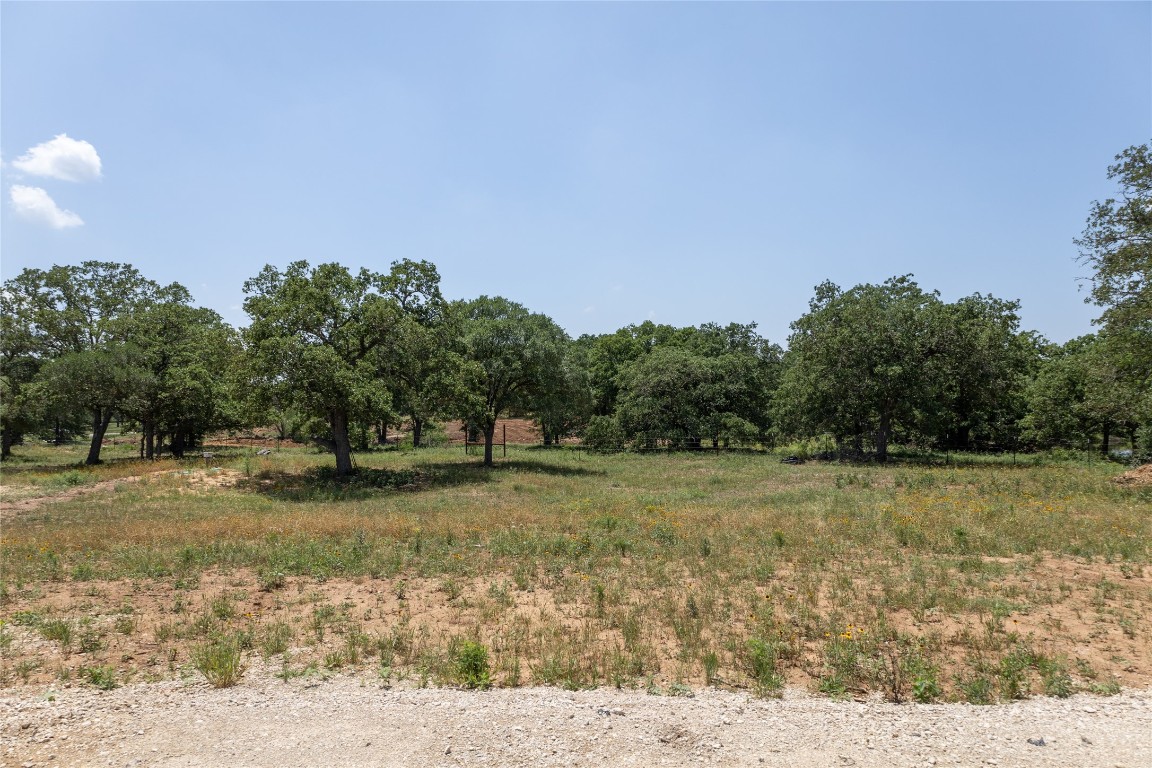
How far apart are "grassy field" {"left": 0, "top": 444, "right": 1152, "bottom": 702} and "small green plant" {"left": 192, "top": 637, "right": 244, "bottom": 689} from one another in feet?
0.15

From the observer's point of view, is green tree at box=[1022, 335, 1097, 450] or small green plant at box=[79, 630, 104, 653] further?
green tree at box=[1022, 335, 1097, 450]

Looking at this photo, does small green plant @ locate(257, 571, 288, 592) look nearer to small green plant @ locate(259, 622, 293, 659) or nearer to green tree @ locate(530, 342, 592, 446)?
small green plant @ locate(259, 622, 293, 659)

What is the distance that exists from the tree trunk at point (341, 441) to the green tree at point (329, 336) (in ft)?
0.15

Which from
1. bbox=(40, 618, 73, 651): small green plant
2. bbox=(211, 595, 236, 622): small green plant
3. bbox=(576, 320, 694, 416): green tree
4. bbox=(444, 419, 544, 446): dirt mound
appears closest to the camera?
bbox=(40, 618, 73, 651): small green plant

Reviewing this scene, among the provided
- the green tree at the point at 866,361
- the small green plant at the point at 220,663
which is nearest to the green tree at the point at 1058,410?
the green tree at the point at 866,361

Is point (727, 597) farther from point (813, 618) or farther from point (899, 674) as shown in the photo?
point (899, 674)

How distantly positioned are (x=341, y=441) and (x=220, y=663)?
22.7 m

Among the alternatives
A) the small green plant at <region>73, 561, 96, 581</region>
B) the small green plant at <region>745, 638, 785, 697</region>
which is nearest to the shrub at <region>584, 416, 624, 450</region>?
the small green plant at <region>73, 561, 96, 581</region>

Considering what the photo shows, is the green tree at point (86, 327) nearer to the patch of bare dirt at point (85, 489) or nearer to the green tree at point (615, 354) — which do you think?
the patch of bare dirt at point (85, 489)

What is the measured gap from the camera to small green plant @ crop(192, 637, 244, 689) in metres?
6.91

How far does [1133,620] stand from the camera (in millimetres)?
8930

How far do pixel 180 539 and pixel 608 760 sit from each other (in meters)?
14.4

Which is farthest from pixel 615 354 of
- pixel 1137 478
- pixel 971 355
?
pixel 1137 478

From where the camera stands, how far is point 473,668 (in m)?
7.12
